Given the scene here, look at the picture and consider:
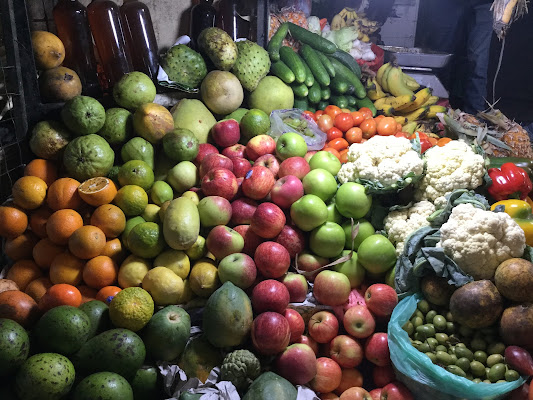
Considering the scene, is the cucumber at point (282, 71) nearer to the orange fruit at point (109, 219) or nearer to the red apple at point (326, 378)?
the orange fruit at point (109, 219)

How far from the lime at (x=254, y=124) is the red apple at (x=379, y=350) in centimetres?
158

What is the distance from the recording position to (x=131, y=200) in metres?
2.26

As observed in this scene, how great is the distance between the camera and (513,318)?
5.49ft

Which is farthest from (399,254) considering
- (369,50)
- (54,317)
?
(369,50)

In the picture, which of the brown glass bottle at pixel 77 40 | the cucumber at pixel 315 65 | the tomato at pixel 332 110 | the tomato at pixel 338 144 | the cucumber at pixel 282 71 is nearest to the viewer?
the brown glass bottle at pixel 77 40

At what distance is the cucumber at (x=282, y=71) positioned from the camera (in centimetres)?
350

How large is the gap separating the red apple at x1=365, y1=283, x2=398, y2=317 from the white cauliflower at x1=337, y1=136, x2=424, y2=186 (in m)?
0.63

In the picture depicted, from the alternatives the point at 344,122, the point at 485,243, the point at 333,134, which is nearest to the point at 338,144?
the point at 333,134

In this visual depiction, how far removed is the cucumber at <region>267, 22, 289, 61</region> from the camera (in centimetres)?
363

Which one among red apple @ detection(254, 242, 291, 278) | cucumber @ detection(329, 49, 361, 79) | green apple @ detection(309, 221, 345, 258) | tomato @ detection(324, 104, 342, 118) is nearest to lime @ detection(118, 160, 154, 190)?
red apple @ detection(254, 242, 291, 278)

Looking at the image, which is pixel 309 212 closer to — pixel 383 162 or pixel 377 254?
pixel 377 254

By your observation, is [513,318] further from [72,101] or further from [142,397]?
[72,101]

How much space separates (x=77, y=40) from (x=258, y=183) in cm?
175

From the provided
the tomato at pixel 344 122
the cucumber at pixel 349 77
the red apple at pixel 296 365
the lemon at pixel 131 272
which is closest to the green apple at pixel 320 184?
the red apple at pixel 296 365
